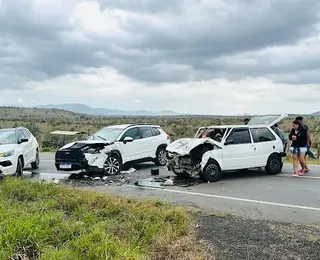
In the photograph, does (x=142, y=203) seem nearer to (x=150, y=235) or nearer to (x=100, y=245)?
(x=150, y=235)

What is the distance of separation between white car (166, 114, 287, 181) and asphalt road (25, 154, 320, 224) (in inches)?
17.1

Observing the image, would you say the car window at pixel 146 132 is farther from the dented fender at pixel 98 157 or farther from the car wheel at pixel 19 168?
the car wheel at pixel 19 168

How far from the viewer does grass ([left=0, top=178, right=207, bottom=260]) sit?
5.29 metres

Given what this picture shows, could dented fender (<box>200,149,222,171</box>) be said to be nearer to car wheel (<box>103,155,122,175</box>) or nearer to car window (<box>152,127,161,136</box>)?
car wheel (<box>103,155,122,175</box>)

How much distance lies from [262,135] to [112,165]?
16.9 ft

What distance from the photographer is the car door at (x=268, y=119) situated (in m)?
14.1

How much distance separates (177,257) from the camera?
5328 mm

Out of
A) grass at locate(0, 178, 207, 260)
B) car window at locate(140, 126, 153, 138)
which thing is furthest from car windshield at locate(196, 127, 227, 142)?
grass at locate(0, 178, 207, 260)

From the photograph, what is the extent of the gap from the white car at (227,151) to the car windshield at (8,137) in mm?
5303

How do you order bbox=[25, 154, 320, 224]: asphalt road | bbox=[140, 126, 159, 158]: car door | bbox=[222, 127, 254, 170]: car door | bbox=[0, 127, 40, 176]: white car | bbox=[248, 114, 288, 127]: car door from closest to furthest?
1. bbox=[25, 154, 320, 224]: asphalt road
2. bbox=[0, 127, 40, 176]: white car
3. bbox=[222, 127, 254, 170]: car door
4. bbox=[248, 114, 288, 127]: car door
5. bbox=[140, 126, 159, 158]: car door

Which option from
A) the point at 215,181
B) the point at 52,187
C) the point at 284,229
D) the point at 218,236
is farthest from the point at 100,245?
the point at 215,181

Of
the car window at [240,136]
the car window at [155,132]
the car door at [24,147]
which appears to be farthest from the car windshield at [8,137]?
the car window at [240,136]

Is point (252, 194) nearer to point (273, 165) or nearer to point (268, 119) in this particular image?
point (273, 165)

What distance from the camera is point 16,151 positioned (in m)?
12.9
